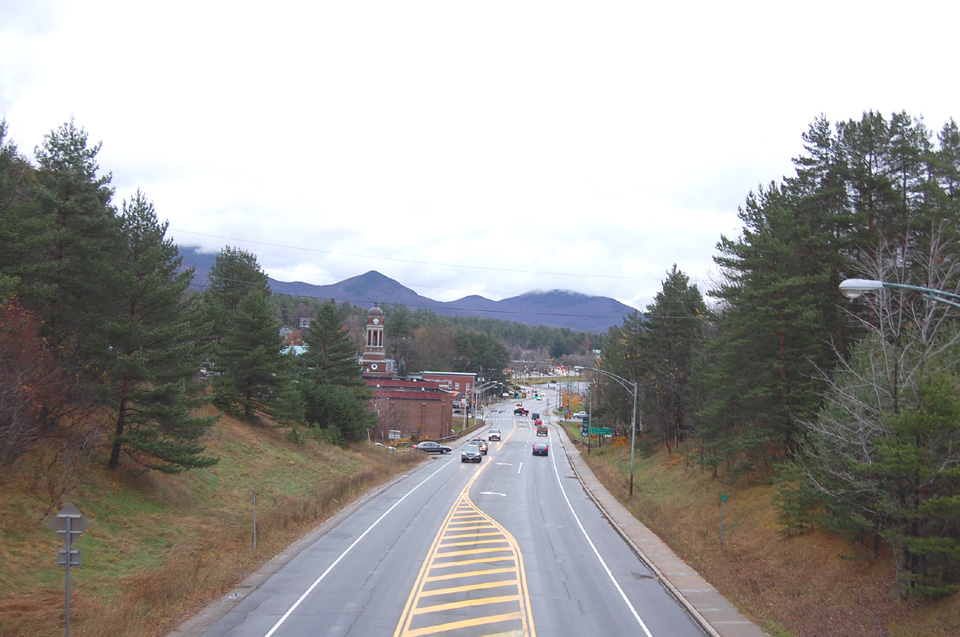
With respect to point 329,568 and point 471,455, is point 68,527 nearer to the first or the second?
point 329,568

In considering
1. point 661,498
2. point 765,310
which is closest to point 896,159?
point 765,310

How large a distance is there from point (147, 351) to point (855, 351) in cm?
2560

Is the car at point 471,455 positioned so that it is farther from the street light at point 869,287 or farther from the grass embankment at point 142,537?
the street light at point 869,287

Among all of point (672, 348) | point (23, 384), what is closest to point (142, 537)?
point (23, 384)

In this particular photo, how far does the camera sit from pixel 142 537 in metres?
21.2

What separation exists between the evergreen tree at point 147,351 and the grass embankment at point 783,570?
18.8 metres

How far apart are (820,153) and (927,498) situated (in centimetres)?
2015

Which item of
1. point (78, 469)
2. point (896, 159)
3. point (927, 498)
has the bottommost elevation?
point (78, 469)

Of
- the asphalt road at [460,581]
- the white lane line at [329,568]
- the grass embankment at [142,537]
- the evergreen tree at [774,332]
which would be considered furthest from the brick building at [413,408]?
the evergreen tree at [774,332]

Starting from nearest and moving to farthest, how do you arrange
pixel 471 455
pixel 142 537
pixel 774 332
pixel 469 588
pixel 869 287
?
pixel 869 287, pixel 469 588, pixel 142 537, pixel 774 332, pixel 471 455

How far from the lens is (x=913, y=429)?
15.2m

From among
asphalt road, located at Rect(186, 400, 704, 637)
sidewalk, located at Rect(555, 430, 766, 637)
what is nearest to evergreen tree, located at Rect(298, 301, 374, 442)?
asphalt road, located at Rect(186, 400, 704, 637)

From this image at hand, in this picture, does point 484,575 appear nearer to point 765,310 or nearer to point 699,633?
point 699,633

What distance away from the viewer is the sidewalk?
49.3ft
